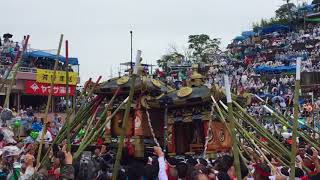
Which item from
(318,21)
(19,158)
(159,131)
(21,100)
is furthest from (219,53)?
(19,158)

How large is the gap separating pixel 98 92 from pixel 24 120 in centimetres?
633

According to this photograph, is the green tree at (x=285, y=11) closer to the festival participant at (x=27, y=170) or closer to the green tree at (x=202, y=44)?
the green tree at (x=202, y=44)

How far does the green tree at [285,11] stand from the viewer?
5441 cm

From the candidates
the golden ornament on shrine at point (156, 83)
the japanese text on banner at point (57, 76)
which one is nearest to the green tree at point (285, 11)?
the japanese text on banner at point (57, 76)

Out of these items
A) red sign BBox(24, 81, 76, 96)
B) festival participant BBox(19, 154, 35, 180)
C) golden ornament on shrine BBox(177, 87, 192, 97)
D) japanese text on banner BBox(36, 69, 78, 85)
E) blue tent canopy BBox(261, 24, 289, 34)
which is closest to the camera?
festival participant BBox(19, 154, 35, 180)

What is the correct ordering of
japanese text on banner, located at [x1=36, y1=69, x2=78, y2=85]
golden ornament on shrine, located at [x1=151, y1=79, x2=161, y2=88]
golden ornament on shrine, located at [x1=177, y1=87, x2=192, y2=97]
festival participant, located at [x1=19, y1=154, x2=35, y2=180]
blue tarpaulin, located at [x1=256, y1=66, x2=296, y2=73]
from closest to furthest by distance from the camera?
festival participant, located at [x1=19, y1=154, x2=35, y2=180], golden ornament on shrine, located at [x1=177, y1=87, x2=192, y2=97], golden ornament on shrine, located at [x1=151, y1=79, x2=161, y2=88], japanese text on banner, located at [x1=36, y1=69, x2=78, y2=85], blue tarpaulin, located at [x1=256, y1=66, x2=296, y2=73]

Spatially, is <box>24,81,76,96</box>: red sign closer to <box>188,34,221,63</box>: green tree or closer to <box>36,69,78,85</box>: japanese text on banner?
<box>36,69,78,85</box>: japanese text on banner

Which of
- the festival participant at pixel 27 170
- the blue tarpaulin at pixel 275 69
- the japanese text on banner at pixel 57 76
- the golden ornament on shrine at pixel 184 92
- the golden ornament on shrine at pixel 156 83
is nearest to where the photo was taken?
the festival participant at pixel 27 170

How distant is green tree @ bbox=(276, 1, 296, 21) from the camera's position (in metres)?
54.4

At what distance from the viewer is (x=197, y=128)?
1085 centimetres

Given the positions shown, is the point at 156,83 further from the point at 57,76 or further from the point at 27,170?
the point at 57,76

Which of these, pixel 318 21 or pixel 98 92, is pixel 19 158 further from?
pixel 318 21

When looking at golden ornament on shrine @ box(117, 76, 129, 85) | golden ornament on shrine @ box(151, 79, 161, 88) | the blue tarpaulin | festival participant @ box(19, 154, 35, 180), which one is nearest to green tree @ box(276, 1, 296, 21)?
the blue tarpaulin

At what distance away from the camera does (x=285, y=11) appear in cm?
5725
